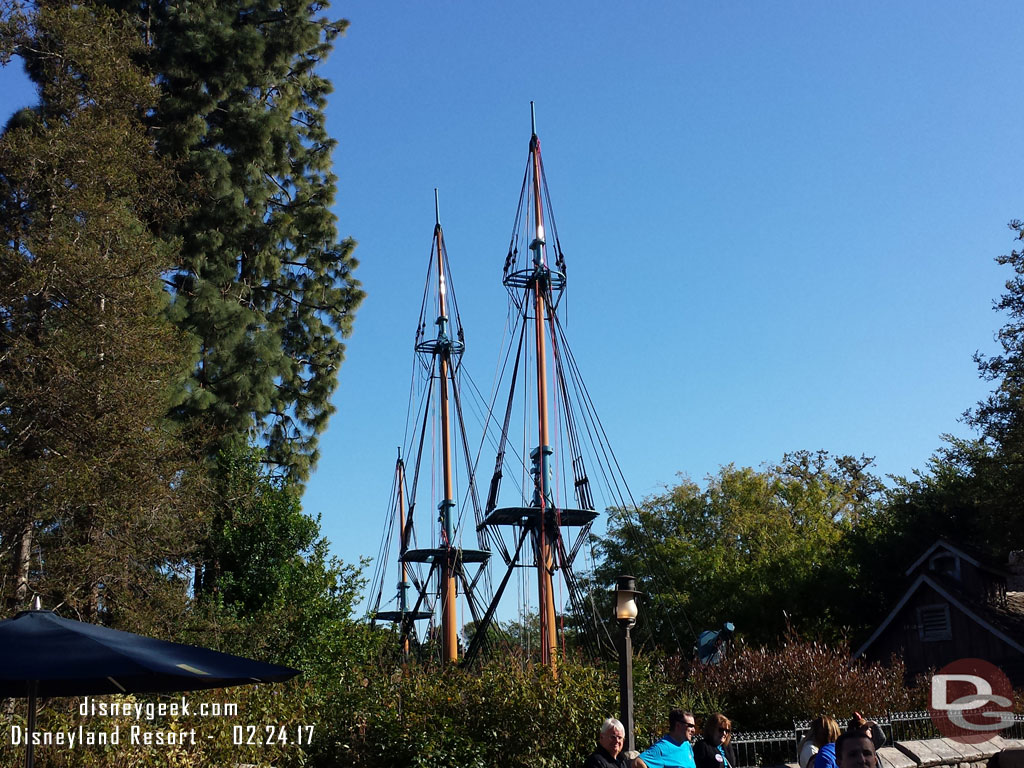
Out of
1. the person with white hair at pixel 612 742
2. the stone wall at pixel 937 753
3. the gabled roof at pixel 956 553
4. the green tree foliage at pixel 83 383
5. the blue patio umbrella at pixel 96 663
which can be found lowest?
the stone wall at pixel 937 753

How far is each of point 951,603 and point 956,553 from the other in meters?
1.56

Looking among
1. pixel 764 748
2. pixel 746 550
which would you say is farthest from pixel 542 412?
pixel 746 550

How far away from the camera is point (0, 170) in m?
20.1

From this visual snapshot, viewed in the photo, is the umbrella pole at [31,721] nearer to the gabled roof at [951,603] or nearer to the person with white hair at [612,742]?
the person with white hair at [612,742]

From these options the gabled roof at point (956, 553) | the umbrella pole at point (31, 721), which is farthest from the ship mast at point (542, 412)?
the umbrella pole at point (31, 721)

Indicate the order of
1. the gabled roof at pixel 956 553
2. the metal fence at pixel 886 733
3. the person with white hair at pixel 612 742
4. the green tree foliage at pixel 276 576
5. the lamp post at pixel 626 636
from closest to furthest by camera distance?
the person with white hair at pixel 612 742 → the lamp post at pixel 626 636 → the metal fence at pixel 886 733 → the green tree foliage at pixel 276 576 → the gabled roof at pixel 956 553

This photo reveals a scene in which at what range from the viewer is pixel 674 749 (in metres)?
8.55

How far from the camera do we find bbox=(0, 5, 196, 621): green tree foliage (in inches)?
688

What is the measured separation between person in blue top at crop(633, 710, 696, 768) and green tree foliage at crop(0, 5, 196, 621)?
38.5 ft

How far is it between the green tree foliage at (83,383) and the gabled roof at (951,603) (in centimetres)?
2017

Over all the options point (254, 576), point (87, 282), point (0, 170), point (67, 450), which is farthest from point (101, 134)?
point (254, 576)

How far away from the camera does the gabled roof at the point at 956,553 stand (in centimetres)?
2886

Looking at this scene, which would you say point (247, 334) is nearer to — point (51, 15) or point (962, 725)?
point (51, 15)

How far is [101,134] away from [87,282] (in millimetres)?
3428
